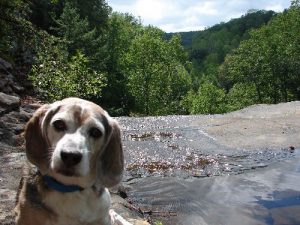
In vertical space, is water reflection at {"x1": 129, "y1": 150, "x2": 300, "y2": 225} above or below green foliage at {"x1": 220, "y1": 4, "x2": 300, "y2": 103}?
below

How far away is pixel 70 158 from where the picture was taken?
367 centimetres

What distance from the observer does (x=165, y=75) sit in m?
52.2

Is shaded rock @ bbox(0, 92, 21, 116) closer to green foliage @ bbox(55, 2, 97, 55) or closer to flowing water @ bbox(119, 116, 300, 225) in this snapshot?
flowing water @ bbox(119, 116, 300, 225)

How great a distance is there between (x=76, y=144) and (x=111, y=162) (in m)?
0.59

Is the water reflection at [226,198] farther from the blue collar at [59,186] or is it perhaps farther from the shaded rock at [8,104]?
the blue collar at [59,186]

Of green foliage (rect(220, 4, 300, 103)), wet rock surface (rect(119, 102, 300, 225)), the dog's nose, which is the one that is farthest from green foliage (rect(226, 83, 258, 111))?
the dog's nose

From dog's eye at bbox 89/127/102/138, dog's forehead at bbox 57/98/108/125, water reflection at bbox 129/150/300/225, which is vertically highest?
dog's forehead at bbox 57/98/108/125

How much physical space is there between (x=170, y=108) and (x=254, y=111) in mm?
31814

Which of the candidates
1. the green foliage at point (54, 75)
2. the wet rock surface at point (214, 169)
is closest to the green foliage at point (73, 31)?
the wet rock surface at point (214, 169)

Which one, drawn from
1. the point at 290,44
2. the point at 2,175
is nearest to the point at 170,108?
the point at 290,44

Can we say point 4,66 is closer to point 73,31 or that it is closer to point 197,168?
point 197,168

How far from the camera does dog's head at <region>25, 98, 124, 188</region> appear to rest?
371cm

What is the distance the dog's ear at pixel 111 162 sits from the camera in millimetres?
4176

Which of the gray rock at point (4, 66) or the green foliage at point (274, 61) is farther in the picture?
the green foliage at point (274, 61)
